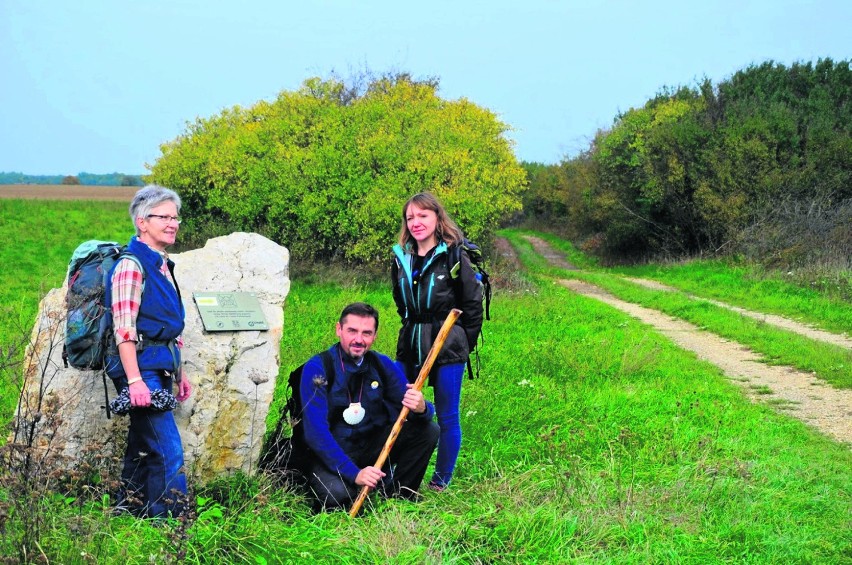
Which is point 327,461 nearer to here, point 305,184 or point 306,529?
point 306,529

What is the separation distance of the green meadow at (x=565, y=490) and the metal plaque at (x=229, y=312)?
0.97 metres

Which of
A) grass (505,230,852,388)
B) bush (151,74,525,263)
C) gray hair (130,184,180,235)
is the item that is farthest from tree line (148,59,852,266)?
gray hair (130,184,180,235)

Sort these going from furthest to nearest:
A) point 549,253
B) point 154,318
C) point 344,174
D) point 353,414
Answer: point 549,253, point 344,174, point 353,414, point 154,318

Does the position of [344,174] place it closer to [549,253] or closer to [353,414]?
[353,414]

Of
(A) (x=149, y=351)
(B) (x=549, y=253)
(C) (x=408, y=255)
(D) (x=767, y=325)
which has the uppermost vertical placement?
(C) (x=408, y=255)

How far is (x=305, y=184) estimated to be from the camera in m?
17.2

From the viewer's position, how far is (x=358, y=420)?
16.7 feet

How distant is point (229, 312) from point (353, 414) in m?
1.08

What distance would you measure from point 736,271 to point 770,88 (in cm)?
1162

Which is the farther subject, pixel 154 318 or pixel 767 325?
pixel 767 325

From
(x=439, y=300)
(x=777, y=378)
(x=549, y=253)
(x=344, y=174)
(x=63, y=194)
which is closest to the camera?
(x=439, y=300)

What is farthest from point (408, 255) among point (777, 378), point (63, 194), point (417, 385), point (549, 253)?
point (63, 194)

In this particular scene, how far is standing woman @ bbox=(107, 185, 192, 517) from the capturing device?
4262 mm

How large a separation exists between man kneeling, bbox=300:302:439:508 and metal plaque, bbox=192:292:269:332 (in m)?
0.56
